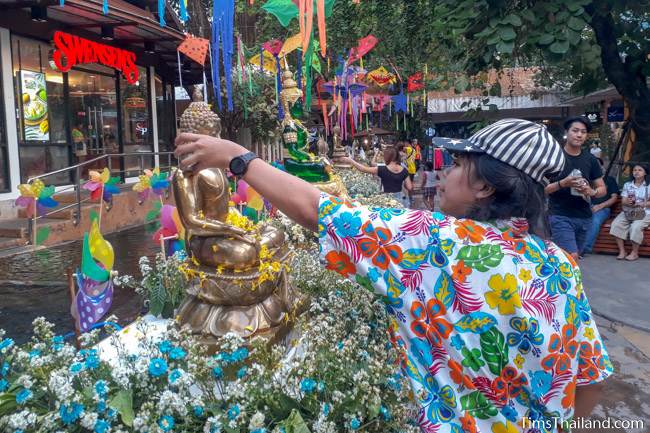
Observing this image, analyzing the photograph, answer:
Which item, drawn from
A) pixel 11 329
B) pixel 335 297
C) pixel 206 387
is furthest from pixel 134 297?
pixel 206 387

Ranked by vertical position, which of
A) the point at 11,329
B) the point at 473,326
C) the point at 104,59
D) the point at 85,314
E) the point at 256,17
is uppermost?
the point at 256,17

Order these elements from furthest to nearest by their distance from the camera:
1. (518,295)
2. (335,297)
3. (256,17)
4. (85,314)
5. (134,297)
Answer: (256,17)
(134,297)
(85,314)
(335,297)
(518,295)

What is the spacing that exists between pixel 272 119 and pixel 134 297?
11.5 metres

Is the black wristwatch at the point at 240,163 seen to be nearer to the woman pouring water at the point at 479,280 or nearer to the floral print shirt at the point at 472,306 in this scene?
the woman pouring water at the point at 479,280

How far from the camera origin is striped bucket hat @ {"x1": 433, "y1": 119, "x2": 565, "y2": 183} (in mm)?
1347

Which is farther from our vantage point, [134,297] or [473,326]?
[134,297]

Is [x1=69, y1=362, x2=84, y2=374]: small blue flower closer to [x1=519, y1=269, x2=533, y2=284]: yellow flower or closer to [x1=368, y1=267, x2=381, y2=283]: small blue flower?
[x1=368, y1=267, x2=381, y2=283]: small blue flower

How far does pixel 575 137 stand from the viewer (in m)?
4.70

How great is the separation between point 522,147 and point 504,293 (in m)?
0.37

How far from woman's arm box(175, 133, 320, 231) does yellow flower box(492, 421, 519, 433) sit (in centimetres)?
68

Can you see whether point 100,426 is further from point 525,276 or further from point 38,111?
point 38,111

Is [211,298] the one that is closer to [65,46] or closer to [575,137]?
[575,137]

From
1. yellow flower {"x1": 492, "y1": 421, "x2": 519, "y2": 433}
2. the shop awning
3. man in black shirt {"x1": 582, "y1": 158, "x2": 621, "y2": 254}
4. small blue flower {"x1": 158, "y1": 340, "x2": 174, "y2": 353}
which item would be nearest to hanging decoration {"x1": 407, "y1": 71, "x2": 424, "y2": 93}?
the shop awning

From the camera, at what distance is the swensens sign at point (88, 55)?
1062cm
